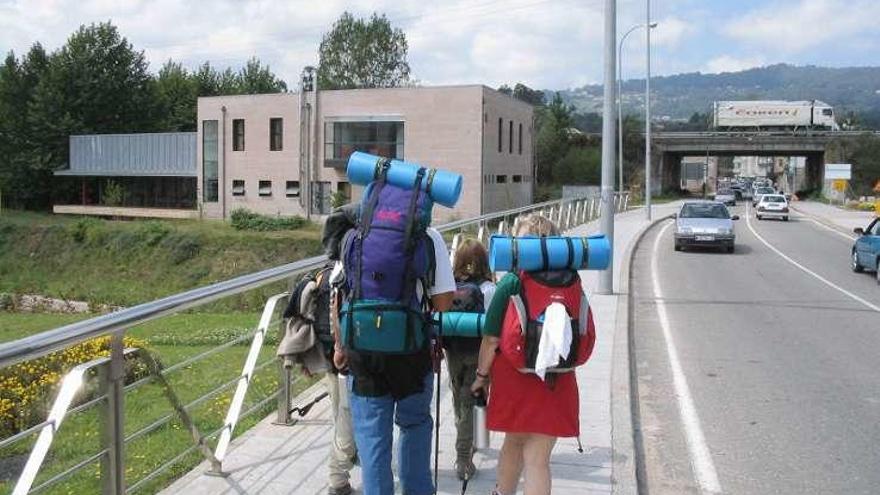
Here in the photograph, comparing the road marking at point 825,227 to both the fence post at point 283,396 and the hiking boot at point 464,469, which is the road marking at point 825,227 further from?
the hiking boot at point 464,469

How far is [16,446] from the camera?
815cm

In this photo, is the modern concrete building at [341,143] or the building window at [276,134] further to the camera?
the building window at [276,134]

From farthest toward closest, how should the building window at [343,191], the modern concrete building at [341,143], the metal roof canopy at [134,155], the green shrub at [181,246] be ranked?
the metal roof canopy at [134,155]
the building window at [343,191]
the modern concrete building at [341,143]
the green shrub at [181,246]

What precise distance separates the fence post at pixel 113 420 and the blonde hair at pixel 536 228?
6.22 feet

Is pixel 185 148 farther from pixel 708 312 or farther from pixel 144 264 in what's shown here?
pixel 708 312

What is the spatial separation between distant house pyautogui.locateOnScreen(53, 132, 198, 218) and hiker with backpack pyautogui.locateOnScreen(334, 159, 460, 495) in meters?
56.1

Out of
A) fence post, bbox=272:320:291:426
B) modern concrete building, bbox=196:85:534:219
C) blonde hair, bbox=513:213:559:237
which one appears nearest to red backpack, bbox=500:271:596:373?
blonde hair, bbox=513:213:559:237

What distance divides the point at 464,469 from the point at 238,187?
5218 cm

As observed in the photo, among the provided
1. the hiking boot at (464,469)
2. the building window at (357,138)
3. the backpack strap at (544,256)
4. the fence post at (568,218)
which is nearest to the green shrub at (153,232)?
the building window at (357,138)

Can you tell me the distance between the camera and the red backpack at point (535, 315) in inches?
156

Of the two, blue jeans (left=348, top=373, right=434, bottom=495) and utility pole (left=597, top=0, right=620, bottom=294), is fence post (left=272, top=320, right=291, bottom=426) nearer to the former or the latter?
blue jeans (left=348, top=373, right=434, bottom=495)

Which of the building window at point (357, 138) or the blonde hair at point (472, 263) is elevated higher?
the building window at point (357, 138)

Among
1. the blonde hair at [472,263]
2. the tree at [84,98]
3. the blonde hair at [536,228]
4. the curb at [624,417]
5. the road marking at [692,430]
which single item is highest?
the tree at [84,98]

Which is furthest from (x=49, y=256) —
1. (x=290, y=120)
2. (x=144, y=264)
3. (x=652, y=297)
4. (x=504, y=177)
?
(x=652, y=297)
